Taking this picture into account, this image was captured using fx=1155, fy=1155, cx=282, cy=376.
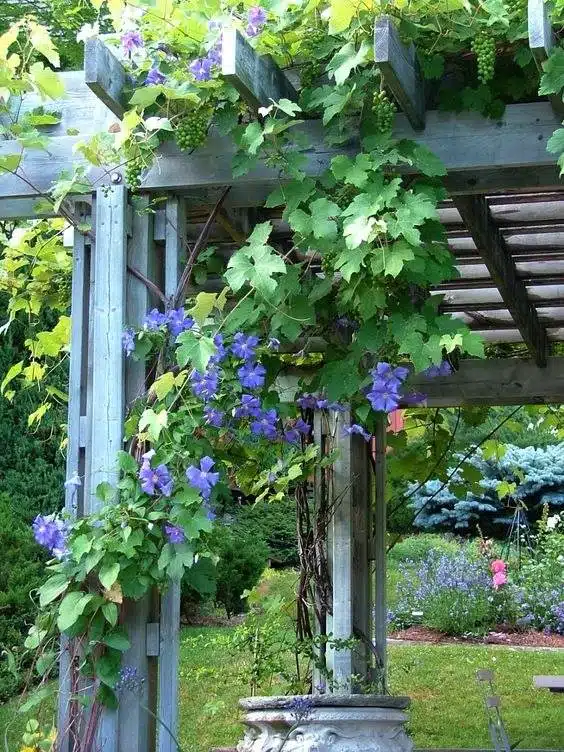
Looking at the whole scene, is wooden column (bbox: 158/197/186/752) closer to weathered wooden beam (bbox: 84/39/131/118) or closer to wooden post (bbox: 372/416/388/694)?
weathered wooden beam (bbox: 84/39/131/118)

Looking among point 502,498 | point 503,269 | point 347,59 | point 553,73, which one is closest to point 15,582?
point 503,269

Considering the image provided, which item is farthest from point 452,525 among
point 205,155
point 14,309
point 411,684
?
point 205,155

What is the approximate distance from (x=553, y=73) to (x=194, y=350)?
3.78 feet

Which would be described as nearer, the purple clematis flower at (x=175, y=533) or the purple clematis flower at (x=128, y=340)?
the purple clematis flower at (x=175, y=533)

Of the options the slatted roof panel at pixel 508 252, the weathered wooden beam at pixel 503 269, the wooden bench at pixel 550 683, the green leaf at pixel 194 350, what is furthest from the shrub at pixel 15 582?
the green leaf at pixel 194 350

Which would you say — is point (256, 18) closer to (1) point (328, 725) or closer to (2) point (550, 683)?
(1) point (328, 725)

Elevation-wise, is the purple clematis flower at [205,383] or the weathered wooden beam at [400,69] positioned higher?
the weathered wooden beam at [400,69]

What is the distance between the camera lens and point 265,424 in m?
3.28

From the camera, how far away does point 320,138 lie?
3328mm

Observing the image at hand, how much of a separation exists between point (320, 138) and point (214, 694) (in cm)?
458

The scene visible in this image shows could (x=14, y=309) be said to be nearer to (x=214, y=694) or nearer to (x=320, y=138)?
(x=320, y=138)

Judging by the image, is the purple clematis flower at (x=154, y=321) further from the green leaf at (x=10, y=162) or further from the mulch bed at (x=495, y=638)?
the mulch bed at (x=495, y=638)

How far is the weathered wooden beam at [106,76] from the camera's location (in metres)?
3.08

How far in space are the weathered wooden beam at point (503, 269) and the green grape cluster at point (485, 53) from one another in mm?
815
